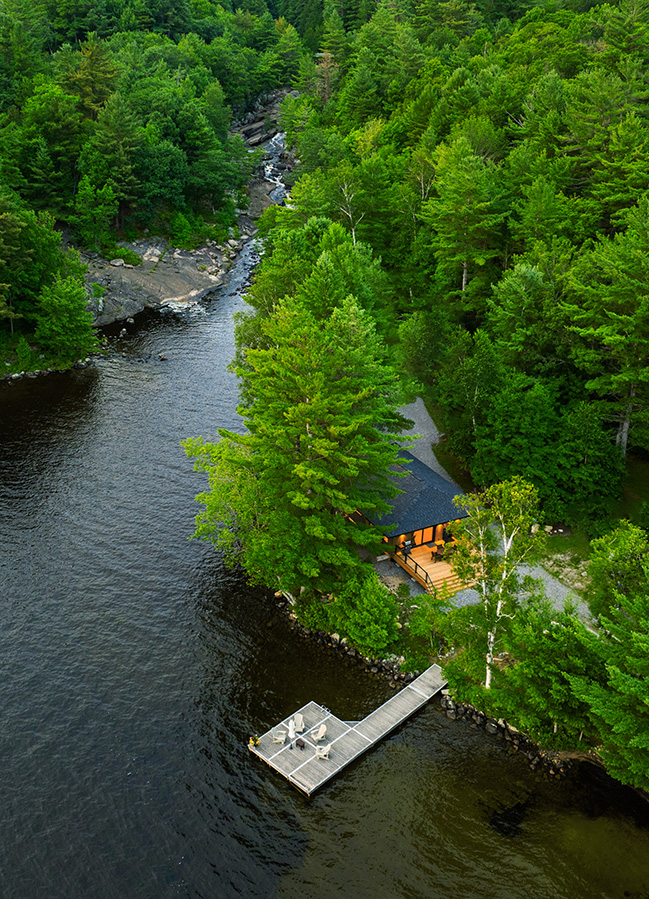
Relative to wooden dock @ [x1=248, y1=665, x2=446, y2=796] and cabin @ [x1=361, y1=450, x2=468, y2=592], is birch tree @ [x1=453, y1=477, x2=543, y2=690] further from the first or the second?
cabin @ [x1=361, y1=450, x2=468, y2=592]

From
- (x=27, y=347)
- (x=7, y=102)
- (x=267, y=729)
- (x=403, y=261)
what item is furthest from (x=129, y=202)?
(x=267, y=729)

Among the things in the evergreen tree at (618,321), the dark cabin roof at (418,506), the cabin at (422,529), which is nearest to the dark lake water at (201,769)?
the cabin at (422,529)

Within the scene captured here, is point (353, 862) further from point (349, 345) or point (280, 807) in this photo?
point (349, 345)

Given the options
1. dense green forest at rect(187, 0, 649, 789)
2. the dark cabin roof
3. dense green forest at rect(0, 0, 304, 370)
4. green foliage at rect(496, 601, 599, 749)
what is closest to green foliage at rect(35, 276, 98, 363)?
dense green forest at rect(0, 0, 304, 370)

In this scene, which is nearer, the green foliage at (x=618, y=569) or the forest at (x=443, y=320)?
the green foliage at (x=618, y=569)

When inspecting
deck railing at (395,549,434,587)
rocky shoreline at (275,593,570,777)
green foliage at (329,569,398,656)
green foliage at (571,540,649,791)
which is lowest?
rocky shoreline at (275,593,570,777)

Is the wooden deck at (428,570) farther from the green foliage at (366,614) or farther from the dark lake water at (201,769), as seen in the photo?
the dark lake water at (201,769)


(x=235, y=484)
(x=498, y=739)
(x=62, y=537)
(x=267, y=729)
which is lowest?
(x=498, y=739)
